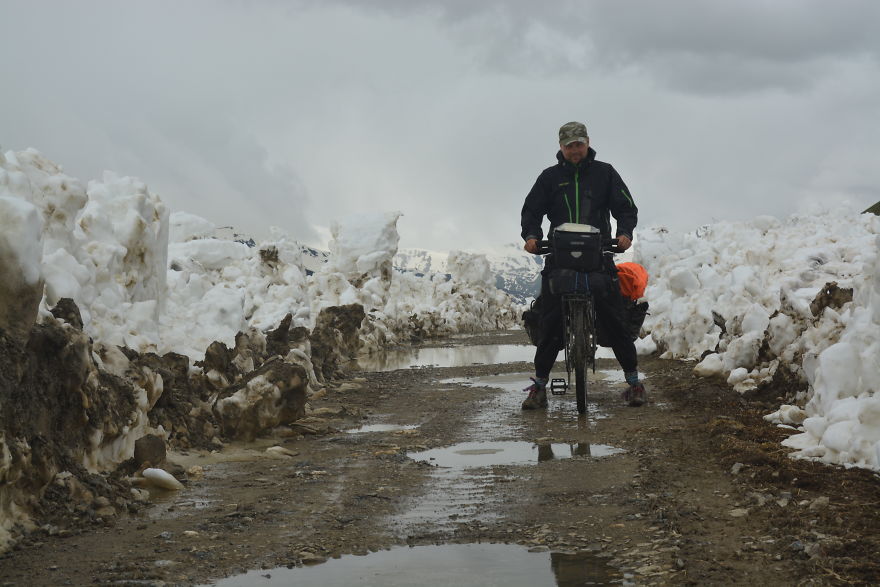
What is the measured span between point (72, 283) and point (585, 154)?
4.44m

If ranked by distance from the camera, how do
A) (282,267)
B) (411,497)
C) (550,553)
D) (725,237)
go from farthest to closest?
(282,267) → (725,237) → (411,497) → (550,553)

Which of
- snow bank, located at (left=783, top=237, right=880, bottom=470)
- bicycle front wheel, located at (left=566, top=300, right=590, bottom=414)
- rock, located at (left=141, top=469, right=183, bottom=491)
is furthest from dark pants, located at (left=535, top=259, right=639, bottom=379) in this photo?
rock, located at (left=141, top=469, right=183, bottom=491)

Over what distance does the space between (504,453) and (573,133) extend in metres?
3.28

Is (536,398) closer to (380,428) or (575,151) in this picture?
(380,428)

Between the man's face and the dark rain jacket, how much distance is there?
5 cm

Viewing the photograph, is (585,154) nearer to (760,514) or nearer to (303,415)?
(303,415)

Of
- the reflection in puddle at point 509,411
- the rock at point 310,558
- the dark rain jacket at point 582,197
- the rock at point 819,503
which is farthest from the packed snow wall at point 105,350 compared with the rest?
the rock at point 819,503

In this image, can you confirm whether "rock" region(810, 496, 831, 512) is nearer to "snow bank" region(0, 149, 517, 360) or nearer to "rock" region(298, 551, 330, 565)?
"rock" region(298, 551, 330, 565)

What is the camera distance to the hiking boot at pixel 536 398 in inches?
351

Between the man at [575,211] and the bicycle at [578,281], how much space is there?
169 millimetres

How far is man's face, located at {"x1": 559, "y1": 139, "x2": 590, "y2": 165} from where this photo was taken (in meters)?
8.64

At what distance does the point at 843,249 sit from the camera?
12477 millimetres

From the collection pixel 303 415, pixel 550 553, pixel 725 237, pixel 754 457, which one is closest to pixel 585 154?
pixel 303 415

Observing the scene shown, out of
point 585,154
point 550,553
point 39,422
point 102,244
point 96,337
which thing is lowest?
point 550,553
